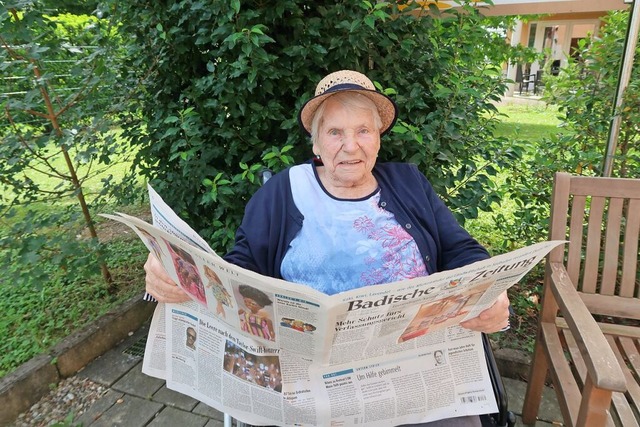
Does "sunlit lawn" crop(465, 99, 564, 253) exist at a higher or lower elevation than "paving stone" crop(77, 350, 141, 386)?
higher

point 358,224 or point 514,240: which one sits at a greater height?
point 358,224

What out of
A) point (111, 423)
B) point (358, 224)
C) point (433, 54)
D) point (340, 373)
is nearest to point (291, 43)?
point (433, 54)

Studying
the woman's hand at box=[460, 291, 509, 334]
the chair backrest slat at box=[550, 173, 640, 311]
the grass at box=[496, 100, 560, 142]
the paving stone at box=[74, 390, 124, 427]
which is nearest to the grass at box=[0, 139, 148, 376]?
the paving stone at box=[74, 390, 124, 427]

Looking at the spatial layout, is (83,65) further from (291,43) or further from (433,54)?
(433,54)

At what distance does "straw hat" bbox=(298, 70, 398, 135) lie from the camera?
1.59 meters

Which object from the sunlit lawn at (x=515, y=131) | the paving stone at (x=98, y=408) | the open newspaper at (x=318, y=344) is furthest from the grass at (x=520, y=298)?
the paving stone at (x=98, y=408)

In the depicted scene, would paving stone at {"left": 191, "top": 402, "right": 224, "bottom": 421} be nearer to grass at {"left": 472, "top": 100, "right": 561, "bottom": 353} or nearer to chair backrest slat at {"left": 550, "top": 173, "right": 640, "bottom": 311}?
grass at {"left": 472, "top": 100, "right": 561, "bottom": 353}

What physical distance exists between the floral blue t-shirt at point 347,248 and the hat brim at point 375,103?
340 millimetres

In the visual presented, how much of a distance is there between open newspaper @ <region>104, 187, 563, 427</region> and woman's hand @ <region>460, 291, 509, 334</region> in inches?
1.7

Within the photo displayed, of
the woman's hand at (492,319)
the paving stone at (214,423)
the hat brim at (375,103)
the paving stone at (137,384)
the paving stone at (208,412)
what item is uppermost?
the hat brim at (375,103)

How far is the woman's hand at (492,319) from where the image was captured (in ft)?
4.29

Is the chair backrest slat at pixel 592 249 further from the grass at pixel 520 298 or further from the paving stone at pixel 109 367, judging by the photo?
the paving stone at pixel 109 367

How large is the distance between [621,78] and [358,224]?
1680 mm

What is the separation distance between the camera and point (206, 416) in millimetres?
2162
